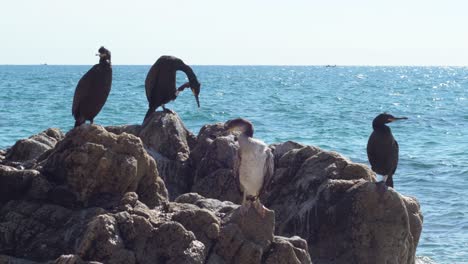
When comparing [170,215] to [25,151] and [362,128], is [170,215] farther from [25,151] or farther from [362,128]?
[362,128]

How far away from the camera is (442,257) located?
41.4 feet

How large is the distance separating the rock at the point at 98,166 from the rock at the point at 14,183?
21 centimetres

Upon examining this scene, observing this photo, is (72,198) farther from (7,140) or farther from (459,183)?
(7,140)

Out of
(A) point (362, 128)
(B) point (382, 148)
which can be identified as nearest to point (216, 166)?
(B) point (382, 148)

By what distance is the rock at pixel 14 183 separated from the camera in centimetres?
732

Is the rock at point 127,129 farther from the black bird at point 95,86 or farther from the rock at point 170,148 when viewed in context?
the black bird at point 95,86

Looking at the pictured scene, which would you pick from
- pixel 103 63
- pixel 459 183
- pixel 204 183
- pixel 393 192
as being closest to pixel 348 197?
pixel 393 192

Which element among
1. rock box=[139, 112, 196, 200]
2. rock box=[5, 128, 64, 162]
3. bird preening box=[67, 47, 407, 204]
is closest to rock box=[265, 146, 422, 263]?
bird preening box=[67, 47, 407, 204]

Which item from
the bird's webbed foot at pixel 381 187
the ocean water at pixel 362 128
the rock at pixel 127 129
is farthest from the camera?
the ocean water at pixel 362 128

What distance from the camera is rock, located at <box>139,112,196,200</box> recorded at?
10.9 meters

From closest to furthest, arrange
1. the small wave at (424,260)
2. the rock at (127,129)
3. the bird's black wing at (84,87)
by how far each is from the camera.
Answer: the bird's black wing at (84,87)
the rock at (127,129)
the small wave at (424,260)

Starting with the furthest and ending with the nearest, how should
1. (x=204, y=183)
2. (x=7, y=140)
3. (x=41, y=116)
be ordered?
(x=41, y=116) < (x=7, y=140) < (x=204, y=183)

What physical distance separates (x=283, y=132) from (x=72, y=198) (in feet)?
67.2

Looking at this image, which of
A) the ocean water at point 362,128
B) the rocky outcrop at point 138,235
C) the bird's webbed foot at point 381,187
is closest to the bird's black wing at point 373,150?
the bird's webbed foot at point 381,187
